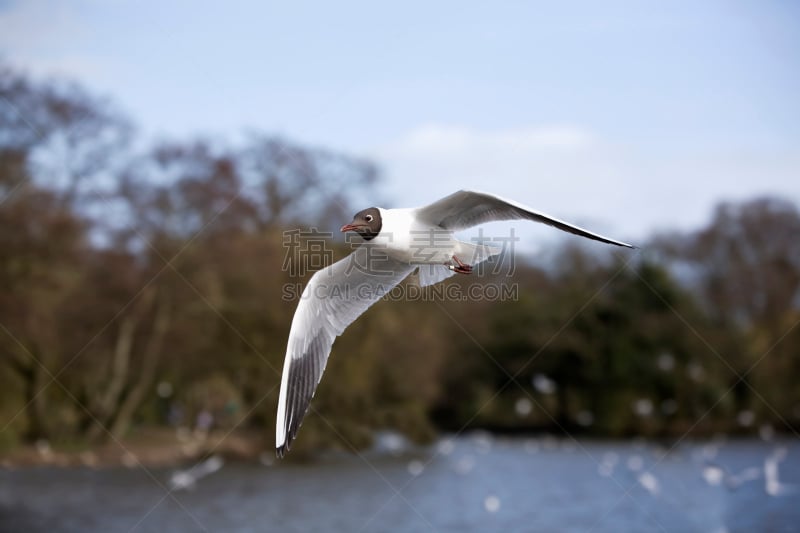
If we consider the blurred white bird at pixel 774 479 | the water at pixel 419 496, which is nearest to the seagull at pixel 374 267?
the water at pixel 419 496

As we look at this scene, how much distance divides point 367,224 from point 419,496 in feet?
55.4

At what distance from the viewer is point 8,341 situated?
2105 cm

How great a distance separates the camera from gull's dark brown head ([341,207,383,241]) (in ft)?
22.3

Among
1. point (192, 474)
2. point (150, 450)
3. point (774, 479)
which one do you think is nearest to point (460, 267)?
point (774, 479)

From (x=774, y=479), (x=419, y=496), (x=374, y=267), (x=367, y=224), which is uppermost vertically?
(x=367, y=224)

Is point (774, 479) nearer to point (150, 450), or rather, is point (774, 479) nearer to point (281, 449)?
point (150, 450)

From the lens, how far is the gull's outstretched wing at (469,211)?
20.9ft

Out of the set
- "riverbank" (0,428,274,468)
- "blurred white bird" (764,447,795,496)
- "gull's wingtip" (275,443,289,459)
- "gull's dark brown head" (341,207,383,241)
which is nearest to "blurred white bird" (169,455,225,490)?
"riverbank" (0,428,274,468)

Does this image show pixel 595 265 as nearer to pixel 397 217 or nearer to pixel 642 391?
pixel 642 391

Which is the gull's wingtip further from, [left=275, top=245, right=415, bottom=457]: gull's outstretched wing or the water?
the water

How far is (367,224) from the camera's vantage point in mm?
6824

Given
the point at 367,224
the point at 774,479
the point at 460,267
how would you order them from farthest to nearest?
the point at 774,479 < the point at 460,267 < the point at 367,224

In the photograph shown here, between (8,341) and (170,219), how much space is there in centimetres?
462

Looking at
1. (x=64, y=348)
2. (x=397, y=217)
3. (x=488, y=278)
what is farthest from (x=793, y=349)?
(x=397, y=217)
